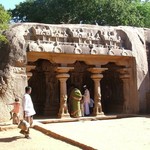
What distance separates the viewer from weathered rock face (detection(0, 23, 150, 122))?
448 inches

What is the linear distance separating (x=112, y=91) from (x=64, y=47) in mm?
4607

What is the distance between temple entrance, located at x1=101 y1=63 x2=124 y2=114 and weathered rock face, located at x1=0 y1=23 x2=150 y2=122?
134 cm

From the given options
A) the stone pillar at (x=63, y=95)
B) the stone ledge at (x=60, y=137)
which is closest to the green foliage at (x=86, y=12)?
the stone pillar at (x=63, y=95)

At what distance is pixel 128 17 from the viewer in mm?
26391

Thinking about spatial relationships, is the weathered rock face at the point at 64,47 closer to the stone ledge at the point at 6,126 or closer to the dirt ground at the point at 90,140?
the stone ledge at the point at 6,126

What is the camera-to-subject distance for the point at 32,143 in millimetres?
7930

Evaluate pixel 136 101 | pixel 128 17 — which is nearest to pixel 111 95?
pixel 136 101

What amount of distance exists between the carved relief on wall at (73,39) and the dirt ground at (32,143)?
4.05m

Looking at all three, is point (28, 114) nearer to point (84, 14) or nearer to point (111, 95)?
point (111, 95)

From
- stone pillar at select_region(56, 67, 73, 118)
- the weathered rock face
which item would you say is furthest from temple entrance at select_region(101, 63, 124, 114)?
stone pillar at select_region(56, 67, 73, 118)

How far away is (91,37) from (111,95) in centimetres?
390

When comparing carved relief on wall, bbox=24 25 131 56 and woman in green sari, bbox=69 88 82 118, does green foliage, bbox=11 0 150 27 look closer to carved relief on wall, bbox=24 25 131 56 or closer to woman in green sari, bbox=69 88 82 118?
carved relief on wall, bbox=24 25 131 56

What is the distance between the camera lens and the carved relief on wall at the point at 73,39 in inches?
480

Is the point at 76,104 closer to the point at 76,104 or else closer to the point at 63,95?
the point at 76,104
